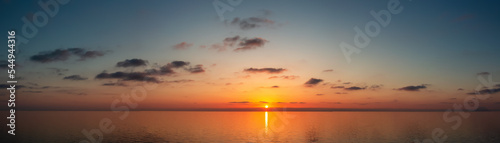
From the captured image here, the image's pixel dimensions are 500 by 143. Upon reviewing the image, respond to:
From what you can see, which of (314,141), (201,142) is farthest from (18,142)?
(314,141)

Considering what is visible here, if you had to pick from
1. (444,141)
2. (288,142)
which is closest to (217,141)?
(288,142)

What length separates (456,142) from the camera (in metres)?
69.8

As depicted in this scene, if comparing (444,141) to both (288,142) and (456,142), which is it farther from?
(288,142)

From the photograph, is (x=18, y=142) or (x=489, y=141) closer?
(x=18, y=142)

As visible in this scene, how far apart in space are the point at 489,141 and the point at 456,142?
27.0 feet

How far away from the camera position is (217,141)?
71.9 m

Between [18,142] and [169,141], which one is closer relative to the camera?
[18,142]

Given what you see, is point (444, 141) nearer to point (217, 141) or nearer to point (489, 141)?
point (489, 141)

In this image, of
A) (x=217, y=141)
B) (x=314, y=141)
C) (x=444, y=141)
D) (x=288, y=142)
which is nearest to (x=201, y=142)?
(x=217, y=141)

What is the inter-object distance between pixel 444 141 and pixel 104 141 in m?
77.2

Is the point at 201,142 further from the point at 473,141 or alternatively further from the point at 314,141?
the point at 473,141

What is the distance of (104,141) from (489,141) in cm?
8613

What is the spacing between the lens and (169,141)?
235 ft

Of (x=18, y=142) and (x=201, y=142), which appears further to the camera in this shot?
(x=201, y=142)
